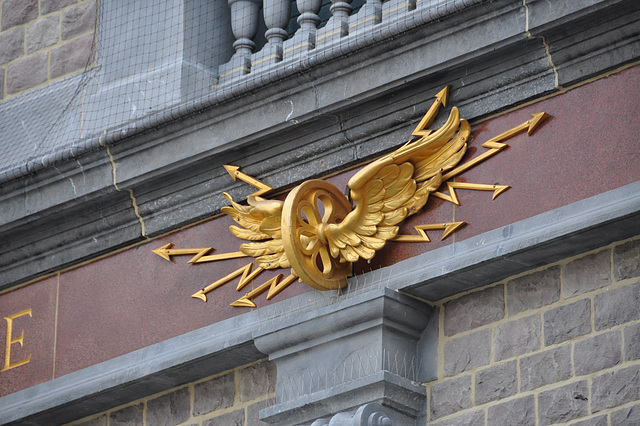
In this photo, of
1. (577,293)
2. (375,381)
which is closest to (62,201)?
(375,381)

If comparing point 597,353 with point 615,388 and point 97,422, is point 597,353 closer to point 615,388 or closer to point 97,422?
point 615,388

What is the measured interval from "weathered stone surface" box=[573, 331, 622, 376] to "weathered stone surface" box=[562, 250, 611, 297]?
19 cm

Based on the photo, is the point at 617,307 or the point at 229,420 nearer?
the point at 617,307

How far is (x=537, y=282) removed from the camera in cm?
601

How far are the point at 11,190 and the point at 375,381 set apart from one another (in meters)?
2.14

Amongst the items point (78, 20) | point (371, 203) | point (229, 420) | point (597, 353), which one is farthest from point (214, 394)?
point (78, 20)

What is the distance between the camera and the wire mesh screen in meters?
6.89

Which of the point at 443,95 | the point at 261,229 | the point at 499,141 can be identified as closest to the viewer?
the point at 499,141

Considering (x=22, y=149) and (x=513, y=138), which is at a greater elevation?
(x=22, y=149)

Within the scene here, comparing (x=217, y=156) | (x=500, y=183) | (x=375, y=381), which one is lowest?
(x=375, y=381)

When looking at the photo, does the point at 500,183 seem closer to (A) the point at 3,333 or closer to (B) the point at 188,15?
(B) the point at 188,15

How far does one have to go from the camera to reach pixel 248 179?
22.4 feet

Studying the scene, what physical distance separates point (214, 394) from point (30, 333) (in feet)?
3.47

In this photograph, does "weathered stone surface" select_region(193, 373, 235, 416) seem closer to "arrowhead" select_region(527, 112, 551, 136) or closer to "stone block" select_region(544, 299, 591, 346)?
"stone block" select_region(544, 299, 591, 346)
